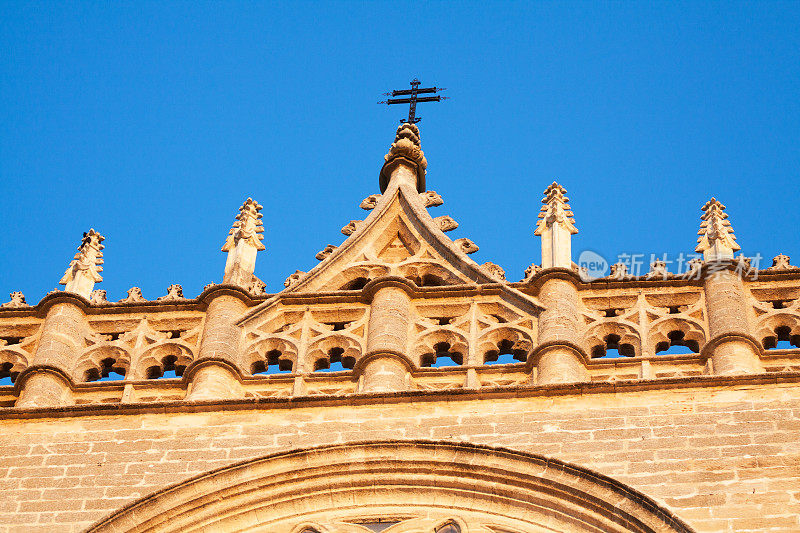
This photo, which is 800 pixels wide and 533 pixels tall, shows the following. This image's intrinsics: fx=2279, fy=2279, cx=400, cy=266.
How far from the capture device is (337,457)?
63.1 ft

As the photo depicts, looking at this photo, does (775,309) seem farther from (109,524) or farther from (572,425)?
(109,524)

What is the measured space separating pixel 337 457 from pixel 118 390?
8.65 ft

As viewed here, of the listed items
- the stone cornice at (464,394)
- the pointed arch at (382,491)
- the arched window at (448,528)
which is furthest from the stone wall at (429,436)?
the arched window at (448,528)

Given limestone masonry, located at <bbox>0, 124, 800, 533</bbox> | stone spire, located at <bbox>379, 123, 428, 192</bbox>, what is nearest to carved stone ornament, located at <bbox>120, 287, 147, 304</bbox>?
limestone masonry, located at <bbox>0, 124, 800, 533</bbox>

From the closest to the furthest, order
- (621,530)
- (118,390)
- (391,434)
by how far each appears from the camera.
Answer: (621,530) → (391,434) → (118,390)

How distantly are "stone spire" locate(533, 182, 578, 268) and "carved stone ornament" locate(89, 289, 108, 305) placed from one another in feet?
14.0

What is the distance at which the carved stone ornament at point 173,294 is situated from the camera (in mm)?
21902

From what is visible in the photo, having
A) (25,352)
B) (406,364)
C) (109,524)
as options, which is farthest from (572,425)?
(25,352)

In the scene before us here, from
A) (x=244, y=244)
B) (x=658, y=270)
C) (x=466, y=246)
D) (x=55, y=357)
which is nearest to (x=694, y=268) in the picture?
(x=658, y=270)

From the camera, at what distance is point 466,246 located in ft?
74.7

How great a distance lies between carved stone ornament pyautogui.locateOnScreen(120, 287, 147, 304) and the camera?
21862 mm

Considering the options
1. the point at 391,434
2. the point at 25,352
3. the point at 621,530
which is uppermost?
the point at 25,352

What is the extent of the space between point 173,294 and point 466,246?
299 cm

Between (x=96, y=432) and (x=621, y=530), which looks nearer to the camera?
(x=621, y=530)
